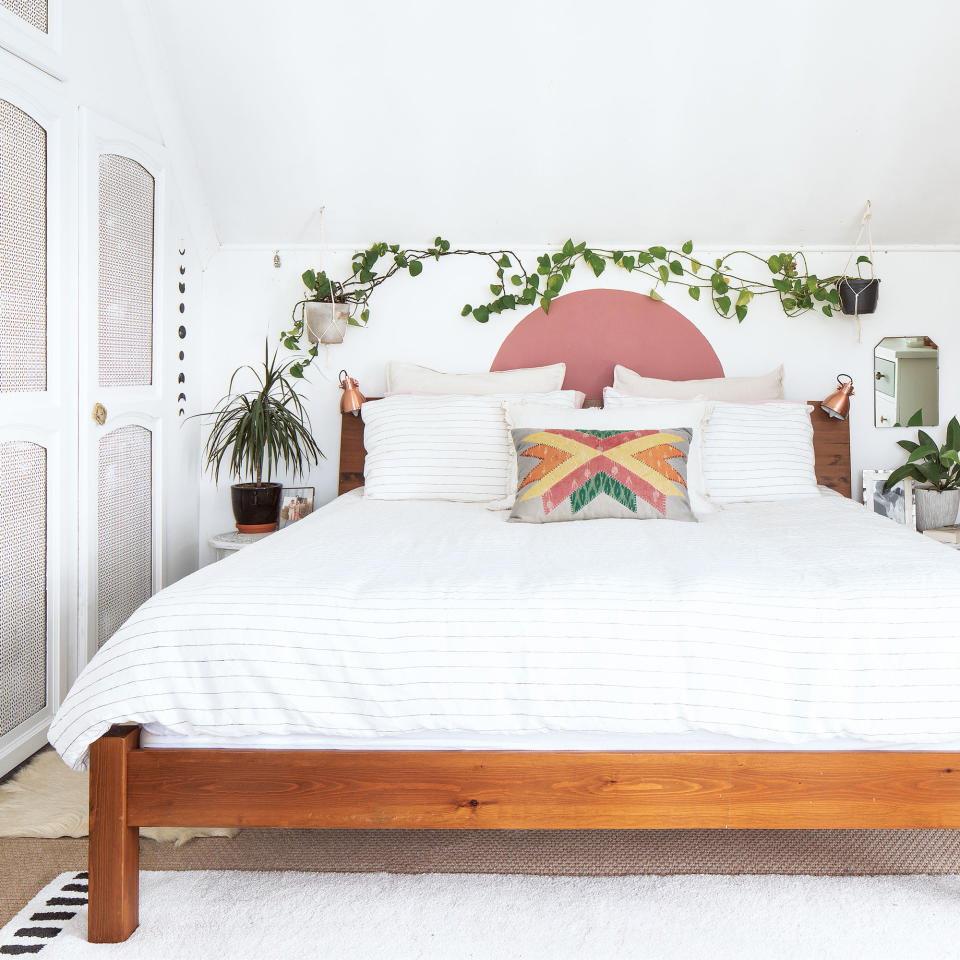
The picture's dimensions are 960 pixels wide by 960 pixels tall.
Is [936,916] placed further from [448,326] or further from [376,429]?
[448,326]

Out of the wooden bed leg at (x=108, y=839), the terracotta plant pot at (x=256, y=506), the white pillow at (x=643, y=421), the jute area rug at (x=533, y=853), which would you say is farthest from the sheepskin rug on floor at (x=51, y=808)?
the white pillow at (x=643, y=421)

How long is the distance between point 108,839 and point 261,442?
195 cm

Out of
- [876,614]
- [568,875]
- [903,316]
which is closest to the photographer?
[876,614]

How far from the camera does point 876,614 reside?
154 centimetres

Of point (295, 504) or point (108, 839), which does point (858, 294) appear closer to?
point (295, 504)

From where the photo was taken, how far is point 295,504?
3494mm

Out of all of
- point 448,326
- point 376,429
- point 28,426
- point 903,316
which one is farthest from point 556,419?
point 903,316

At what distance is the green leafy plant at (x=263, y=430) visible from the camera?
10.8 feet

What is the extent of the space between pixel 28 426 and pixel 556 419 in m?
1.59

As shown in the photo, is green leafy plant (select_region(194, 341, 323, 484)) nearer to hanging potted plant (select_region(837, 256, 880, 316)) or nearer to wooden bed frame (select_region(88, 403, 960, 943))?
wooden bed frame (select_region(88, 403, 960, 943))

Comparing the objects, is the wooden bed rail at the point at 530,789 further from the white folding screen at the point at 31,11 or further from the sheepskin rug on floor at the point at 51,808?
the white folding screen at the point at 31,11

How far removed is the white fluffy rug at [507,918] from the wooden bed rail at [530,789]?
14cm

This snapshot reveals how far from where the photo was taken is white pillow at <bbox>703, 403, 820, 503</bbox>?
9.48 feet

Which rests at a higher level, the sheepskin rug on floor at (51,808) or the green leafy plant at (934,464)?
the green leafy plant at (934,464)
